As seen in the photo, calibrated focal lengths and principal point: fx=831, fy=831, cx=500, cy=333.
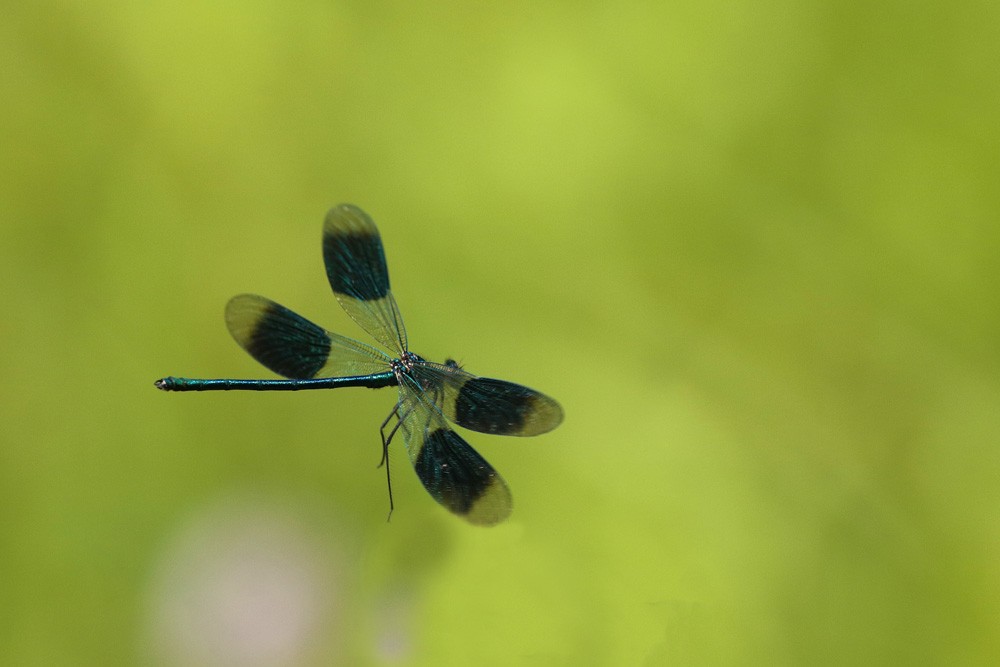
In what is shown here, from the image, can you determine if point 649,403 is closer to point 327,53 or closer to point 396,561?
point 396,561

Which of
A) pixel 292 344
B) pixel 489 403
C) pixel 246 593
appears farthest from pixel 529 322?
pixel 246 593

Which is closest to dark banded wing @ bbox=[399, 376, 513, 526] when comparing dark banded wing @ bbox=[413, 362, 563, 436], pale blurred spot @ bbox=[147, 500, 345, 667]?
dark banded wing @ bbox=[413, 362, 563, 436]

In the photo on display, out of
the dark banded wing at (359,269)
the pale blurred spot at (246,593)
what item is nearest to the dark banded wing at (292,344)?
the dark banded wing at (359,269)

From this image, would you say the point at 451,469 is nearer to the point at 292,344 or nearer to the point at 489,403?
the point at 489,403

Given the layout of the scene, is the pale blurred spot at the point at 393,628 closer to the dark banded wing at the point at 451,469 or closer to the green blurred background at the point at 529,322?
the green blurred background at the point at 529,322

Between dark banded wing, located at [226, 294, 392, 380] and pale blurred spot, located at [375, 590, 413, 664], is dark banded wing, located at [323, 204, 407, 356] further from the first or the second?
pale blurred spot, located at [375, 590, 413, 664]

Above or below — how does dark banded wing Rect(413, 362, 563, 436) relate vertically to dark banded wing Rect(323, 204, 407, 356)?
below
